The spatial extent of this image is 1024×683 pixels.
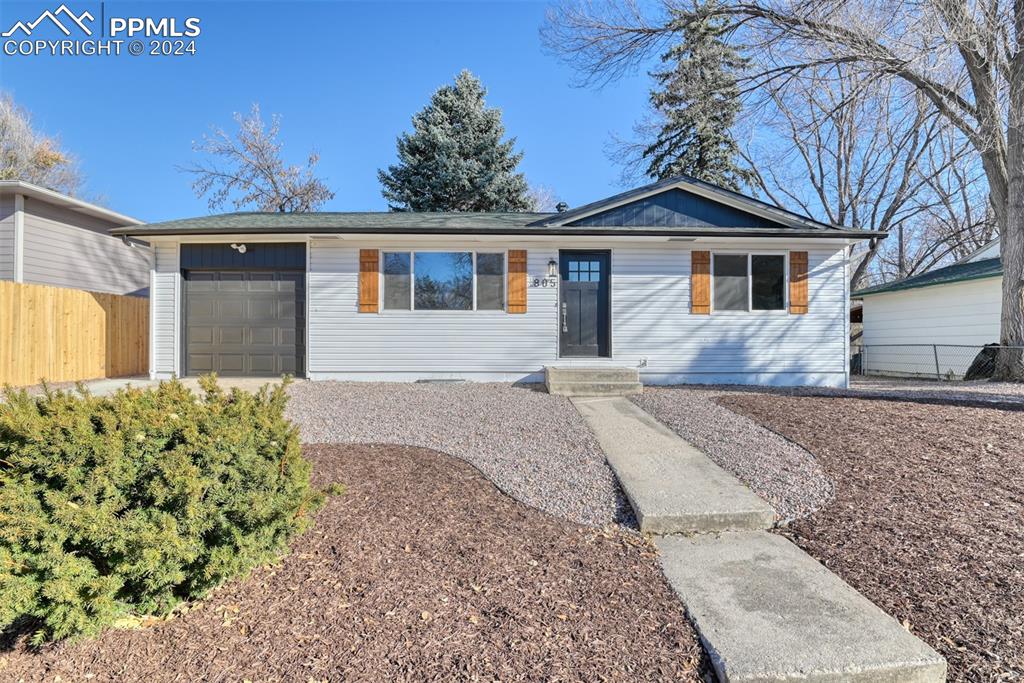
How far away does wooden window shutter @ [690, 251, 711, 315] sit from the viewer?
8867 millimetres

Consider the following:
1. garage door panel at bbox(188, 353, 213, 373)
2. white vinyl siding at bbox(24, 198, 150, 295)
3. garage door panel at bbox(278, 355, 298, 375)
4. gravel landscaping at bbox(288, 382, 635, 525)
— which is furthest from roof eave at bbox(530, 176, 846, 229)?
white vinyl siding at bbox(24, 198, 150, 295)

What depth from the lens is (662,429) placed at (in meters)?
5.30

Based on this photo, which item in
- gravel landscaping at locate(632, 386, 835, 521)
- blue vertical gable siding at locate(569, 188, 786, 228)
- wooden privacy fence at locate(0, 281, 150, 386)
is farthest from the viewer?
blue vertical gable siding at locate(569, 188, 786, 228)

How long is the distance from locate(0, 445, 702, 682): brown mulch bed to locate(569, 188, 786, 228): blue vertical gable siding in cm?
671

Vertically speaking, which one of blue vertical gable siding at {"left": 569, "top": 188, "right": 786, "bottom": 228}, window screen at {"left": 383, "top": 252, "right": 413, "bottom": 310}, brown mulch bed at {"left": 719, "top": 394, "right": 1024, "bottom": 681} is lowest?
brown mulch bed at {"left": 719, "top": 394, "right": 1024, "bottom": 681}

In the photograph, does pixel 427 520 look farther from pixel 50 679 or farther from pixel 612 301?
pixel 612 301

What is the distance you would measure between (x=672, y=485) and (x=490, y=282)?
5.88 metres

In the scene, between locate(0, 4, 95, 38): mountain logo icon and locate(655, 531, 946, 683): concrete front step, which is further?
locate(0, 4, 95, 38): mountain logo icon

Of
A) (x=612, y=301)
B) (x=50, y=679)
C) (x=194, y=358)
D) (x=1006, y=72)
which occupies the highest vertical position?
(x=1006, y=72)

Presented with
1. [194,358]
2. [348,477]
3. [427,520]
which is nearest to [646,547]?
[427,520]

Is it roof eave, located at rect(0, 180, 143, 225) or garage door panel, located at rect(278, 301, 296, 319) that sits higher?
roof eave, located at rect(0, 180, 143, 225)

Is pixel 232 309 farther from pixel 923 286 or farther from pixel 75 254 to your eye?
pixel 923 286

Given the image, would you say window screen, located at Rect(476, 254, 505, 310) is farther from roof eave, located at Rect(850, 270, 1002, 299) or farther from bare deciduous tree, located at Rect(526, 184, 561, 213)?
bare deciduous tree, located at Rect(526, 184, 561, 213)

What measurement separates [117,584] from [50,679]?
16.4 inches
